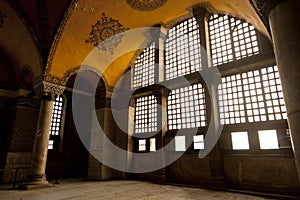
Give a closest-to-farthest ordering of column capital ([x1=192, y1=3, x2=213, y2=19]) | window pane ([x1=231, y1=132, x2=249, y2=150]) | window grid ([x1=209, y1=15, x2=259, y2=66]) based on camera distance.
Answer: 1. window pane ([x1=231, y1=132, x2=249, y2=150])
2. window grid ([x1=209, y1=15, x2=259, y2=66])
3. column capital ([x1=192, y1=3, x2=213, y2=19])

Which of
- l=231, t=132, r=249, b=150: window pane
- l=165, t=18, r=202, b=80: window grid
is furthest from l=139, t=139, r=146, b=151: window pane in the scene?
l=231, t=132, r=249, b=150: window pane

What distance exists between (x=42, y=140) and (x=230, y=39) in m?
7.80

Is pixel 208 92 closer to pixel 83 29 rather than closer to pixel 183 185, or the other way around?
pixel 183 185

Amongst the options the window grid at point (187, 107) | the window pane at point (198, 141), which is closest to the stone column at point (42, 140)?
the window grid at point (187, 107)

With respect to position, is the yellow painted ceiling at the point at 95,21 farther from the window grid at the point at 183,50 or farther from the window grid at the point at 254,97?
the window grid at the point at 254,97

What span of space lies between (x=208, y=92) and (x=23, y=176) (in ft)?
28.7

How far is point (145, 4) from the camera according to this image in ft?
25.2

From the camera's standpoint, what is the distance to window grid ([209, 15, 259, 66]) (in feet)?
21.7

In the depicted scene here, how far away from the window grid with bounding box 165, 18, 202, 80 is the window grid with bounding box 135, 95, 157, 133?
5.06 ft

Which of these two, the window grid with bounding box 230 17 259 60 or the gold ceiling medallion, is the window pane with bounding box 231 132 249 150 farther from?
the gold ceiling medallion

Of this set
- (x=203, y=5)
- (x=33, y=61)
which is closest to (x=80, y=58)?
(x=33, y=61)

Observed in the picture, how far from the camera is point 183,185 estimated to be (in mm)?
6828

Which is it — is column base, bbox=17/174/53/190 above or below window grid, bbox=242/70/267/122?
below

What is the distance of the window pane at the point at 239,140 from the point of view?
611 centimetres
